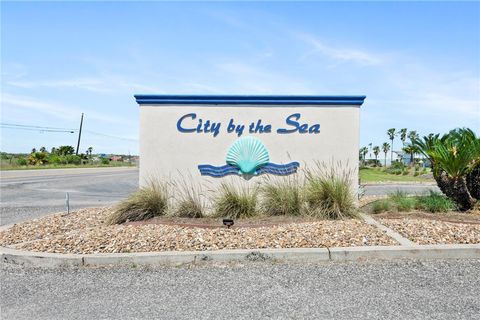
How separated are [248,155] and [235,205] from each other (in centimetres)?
155

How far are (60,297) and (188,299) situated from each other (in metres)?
1.50

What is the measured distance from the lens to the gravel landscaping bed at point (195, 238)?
20.3 ft

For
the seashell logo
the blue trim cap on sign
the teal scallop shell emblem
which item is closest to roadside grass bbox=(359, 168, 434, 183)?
the blue trim cap on sign

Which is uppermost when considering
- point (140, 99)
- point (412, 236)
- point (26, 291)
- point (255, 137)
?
point (140, 99)

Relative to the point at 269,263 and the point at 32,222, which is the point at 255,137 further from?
the point at 32,222

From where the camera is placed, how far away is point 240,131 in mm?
9570

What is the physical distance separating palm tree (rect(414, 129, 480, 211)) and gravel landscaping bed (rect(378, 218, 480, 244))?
5.70 ft

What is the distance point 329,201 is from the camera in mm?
8117

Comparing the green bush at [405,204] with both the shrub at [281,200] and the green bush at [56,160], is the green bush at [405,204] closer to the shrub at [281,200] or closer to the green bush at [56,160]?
the shrub at [281,200]

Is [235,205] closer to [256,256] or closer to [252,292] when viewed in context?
[256,256]

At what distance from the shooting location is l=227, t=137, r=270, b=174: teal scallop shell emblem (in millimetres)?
9477

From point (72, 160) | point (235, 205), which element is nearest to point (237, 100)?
point (235, 205)

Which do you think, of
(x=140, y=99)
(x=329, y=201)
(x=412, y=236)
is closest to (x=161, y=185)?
(x=140, y=99)

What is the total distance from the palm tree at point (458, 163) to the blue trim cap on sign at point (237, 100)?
2.23 metres
